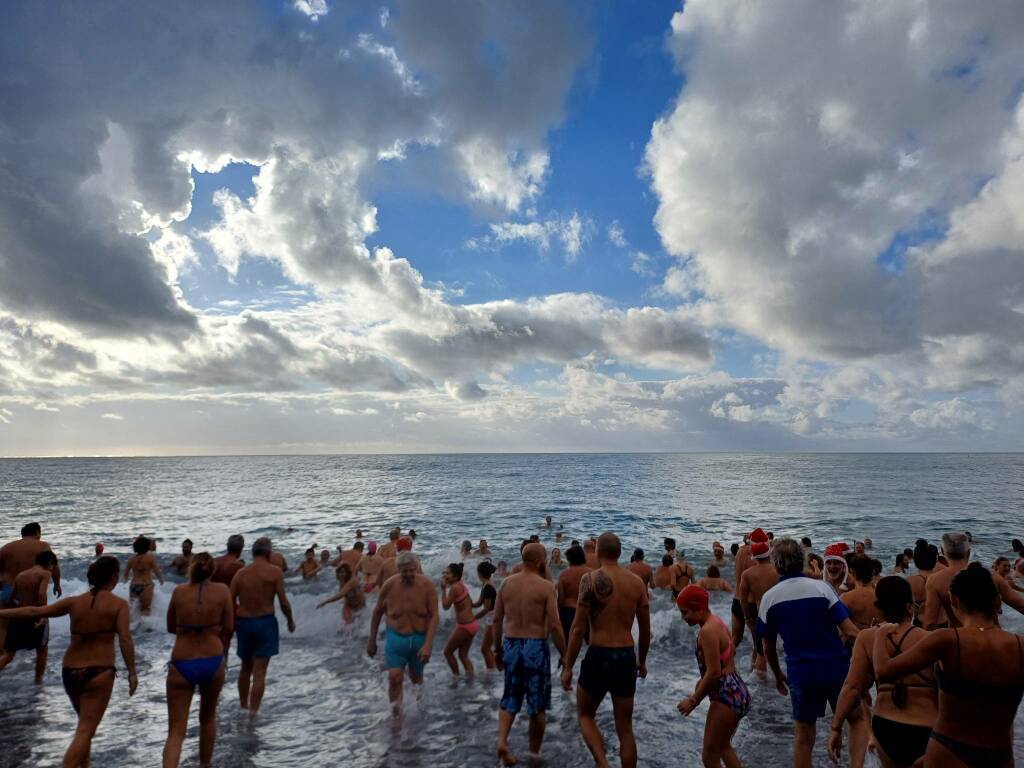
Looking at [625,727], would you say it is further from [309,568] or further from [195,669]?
[309,568]

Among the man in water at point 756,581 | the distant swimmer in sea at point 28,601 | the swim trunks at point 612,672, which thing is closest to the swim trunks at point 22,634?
the distant swimmer in sea at point 28,601

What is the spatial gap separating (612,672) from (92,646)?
16.4ft

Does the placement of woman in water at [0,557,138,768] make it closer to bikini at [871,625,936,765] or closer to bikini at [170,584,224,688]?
bikini at [170,584,224,688]

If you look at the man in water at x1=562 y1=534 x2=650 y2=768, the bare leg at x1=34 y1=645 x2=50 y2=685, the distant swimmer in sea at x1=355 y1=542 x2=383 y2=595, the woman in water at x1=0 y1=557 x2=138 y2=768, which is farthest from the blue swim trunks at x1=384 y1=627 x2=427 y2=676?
the distant swimmer in sea at x1=355 y1=542 x2=383 y2=595

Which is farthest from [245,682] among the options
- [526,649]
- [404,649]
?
[526,649]

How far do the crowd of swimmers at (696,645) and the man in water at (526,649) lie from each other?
2 centimetres

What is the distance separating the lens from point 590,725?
522cm

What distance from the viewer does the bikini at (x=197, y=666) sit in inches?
212

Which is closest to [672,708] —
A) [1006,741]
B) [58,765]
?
[1006,741]

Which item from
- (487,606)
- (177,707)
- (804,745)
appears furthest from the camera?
(487,606)

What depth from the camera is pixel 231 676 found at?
8812mm

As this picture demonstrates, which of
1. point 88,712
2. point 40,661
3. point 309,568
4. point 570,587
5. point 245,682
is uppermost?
point 570,587

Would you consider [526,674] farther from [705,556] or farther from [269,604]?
[705,556]

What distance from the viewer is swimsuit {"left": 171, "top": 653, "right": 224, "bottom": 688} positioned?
5391 mm
